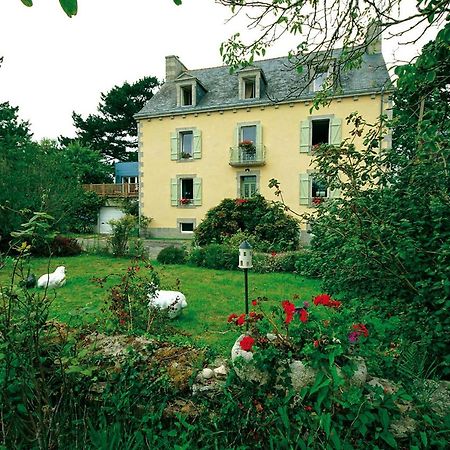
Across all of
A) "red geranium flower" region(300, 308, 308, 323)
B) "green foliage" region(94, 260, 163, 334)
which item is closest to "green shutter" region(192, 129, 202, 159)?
"green foliage" region(94, 260, 163, 334)

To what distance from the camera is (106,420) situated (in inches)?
82.4

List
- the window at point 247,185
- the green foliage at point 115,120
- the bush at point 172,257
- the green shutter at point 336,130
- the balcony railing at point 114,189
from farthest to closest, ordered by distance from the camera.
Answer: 1. the green foliage at point 115,120
2. the balcony railing at point 114,189
3. the window at point 247,185
4. the green shutter at point 336,130
5. the bush at point 172,257

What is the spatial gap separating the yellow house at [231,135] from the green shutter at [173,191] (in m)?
0.06

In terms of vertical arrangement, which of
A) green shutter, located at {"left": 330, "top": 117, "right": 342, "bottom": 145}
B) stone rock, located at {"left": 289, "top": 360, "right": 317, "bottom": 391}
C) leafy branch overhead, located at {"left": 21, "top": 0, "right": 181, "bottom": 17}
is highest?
green shutter, located at {"left": 330, "top": 117, "right": 342, "bottom": 145}

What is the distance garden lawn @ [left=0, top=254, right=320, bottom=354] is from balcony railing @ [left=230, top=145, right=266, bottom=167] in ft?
27.9

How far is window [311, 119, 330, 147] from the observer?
50.9 feet

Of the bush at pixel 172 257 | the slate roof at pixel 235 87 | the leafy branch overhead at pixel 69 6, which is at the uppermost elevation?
the slate roof at pixel 235 87

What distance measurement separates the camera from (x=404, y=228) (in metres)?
2.60

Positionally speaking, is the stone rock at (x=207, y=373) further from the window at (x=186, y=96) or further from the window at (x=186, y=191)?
the window at (x=186, y=96)

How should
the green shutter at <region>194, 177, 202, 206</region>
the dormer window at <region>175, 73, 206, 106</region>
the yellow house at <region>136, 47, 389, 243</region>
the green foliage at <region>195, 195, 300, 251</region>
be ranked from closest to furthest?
the green foliage at <region>195, 195, 300, 251</region> < the yellow house at <region>136, 47, 389, 243</region> < the dormer window at <region>175, 73, 206, 106</region> < the green shutter at <region>194, 177, 202, 206</region>

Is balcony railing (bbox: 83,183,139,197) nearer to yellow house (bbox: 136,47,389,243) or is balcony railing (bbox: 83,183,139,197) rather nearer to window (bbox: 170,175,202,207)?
yellow house (bbox: 136,47,389,243)

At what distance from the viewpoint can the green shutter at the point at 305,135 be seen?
15305mm

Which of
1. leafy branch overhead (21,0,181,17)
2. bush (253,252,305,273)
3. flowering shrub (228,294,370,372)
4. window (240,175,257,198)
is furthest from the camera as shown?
window (240,175,257,198)

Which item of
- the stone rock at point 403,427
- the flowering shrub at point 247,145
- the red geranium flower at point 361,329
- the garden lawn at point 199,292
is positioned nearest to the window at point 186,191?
the flowering shrub at point 247,145
